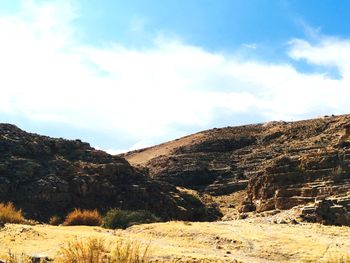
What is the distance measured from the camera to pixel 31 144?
128 feet

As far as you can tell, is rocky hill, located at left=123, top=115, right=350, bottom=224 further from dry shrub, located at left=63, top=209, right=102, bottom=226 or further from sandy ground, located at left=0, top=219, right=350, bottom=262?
dry shrub, located at left=63, top=209, right=102, bottom=226

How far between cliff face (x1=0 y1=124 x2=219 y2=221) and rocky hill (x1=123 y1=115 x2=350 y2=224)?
6563 mm

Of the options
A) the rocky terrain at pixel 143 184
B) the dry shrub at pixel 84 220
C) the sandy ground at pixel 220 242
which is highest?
the rocky terrain at pixel 143 184

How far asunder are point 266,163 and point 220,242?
43.7 meters

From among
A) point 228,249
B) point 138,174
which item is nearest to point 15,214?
point 228,249

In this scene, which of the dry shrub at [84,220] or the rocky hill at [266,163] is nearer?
the dry shrub at [84,220]

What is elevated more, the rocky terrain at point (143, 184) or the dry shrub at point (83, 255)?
the rocky terrain at point (143, 184)

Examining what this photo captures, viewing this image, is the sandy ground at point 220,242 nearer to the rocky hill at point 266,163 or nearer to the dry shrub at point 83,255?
the dry shrub at point 83,255

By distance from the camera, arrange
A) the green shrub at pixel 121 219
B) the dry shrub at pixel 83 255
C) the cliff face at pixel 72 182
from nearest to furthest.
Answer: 1. the dry shrub at pixel 83 255
2. the green shrub at pixel 121 219
3. the cliff face at pixel 72 182

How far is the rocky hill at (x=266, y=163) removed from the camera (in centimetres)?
3061

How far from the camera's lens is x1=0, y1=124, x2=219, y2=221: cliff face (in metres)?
33.5

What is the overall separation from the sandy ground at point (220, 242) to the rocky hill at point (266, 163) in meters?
5.30

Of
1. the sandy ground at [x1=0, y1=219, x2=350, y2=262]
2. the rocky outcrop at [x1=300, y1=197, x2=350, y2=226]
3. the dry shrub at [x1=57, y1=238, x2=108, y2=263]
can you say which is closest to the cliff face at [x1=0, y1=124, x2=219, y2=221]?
the sandy ground at [x1=0, y1=219, x2=350, y2=262]

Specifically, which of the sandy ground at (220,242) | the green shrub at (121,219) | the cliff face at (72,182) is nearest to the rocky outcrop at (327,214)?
the sandy ground at (220,242)
